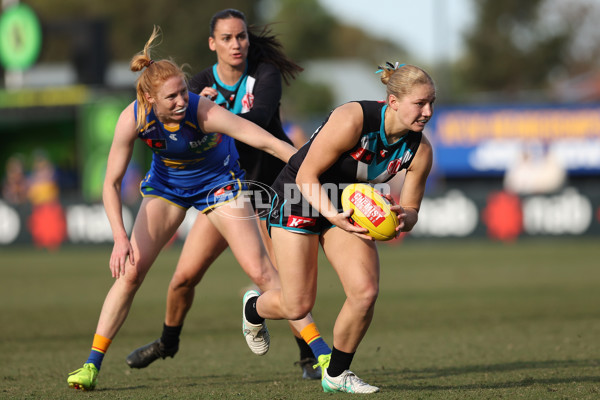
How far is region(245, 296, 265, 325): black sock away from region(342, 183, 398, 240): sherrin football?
1218 mm

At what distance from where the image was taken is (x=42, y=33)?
2669 centimetres

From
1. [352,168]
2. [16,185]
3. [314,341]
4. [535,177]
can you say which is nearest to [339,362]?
[314,341]

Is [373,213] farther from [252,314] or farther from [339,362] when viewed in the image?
[252,314]

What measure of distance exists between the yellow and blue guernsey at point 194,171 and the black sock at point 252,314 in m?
0.75

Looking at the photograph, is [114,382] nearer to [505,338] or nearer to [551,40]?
[505,338]

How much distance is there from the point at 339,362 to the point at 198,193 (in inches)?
64.6

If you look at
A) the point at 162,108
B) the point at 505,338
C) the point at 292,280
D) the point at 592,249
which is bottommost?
the point at 592,249

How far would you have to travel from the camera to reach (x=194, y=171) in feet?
21.6

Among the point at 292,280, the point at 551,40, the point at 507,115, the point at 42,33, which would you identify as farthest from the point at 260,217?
the point at 551,40

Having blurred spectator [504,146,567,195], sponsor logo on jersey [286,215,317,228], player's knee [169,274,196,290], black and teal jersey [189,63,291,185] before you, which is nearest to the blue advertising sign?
blurred spectator [504,146,567,195]

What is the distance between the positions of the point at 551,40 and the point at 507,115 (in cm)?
3586

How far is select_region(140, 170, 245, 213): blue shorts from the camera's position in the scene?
21.7 feet

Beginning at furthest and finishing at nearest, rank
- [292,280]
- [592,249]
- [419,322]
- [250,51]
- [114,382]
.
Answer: [592,249], [419,322], [250,51], [114,382], [292,280]

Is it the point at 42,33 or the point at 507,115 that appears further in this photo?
the point at 507,115
